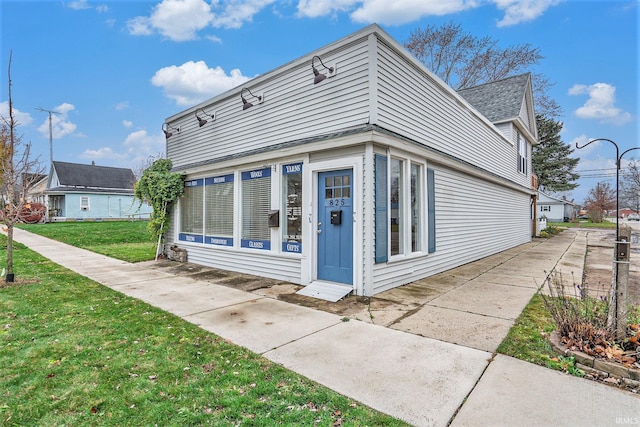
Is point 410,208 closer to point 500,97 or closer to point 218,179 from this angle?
point 218,179

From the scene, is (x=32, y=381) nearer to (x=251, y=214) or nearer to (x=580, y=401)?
(x=580, y=401)

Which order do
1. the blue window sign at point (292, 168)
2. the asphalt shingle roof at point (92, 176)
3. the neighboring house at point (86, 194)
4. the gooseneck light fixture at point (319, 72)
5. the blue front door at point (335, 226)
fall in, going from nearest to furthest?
the blue front door at point (335, 226)
the gooseneck light fixture at point (319, 72)
the blue window sign at point (292, 168)
the neighboring house at point (86, 194)
the asphalt shingle roof at point (92, 176)

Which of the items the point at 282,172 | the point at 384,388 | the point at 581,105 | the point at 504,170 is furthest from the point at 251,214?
the point at 581,105

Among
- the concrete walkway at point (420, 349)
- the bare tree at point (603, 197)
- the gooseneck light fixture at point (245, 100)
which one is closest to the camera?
the concrete walkway at point (420, 349)

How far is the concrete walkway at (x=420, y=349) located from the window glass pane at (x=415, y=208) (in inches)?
34.1

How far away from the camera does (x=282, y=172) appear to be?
6.91 meters

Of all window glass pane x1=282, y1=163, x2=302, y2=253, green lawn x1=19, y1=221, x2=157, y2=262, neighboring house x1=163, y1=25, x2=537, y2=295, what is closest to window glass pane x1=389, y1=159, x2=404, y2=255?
neighboring house x1=163, y1=25, x2=537, y2=295

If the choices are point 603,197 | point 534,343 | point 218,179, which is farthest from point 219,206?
point 603,197

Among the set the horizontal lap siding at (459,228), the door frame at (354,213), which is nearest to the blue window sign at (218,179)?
the door frame at (354,213)

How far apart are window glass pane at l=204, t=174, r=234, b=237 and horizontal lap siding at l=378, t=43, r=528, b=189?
14.3 ft

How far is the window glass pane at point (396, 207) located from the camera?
6191mm

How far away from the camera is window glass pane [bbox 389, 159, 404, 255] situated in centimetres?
619

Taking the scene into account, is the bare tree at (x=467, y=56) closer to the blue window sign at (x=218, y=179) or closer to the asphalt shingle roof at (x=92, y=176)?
the blue window sign at (x=218, y=179)

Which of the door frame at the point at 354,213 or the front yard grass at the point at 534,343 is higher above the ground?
the door frame at the point at 354,213
